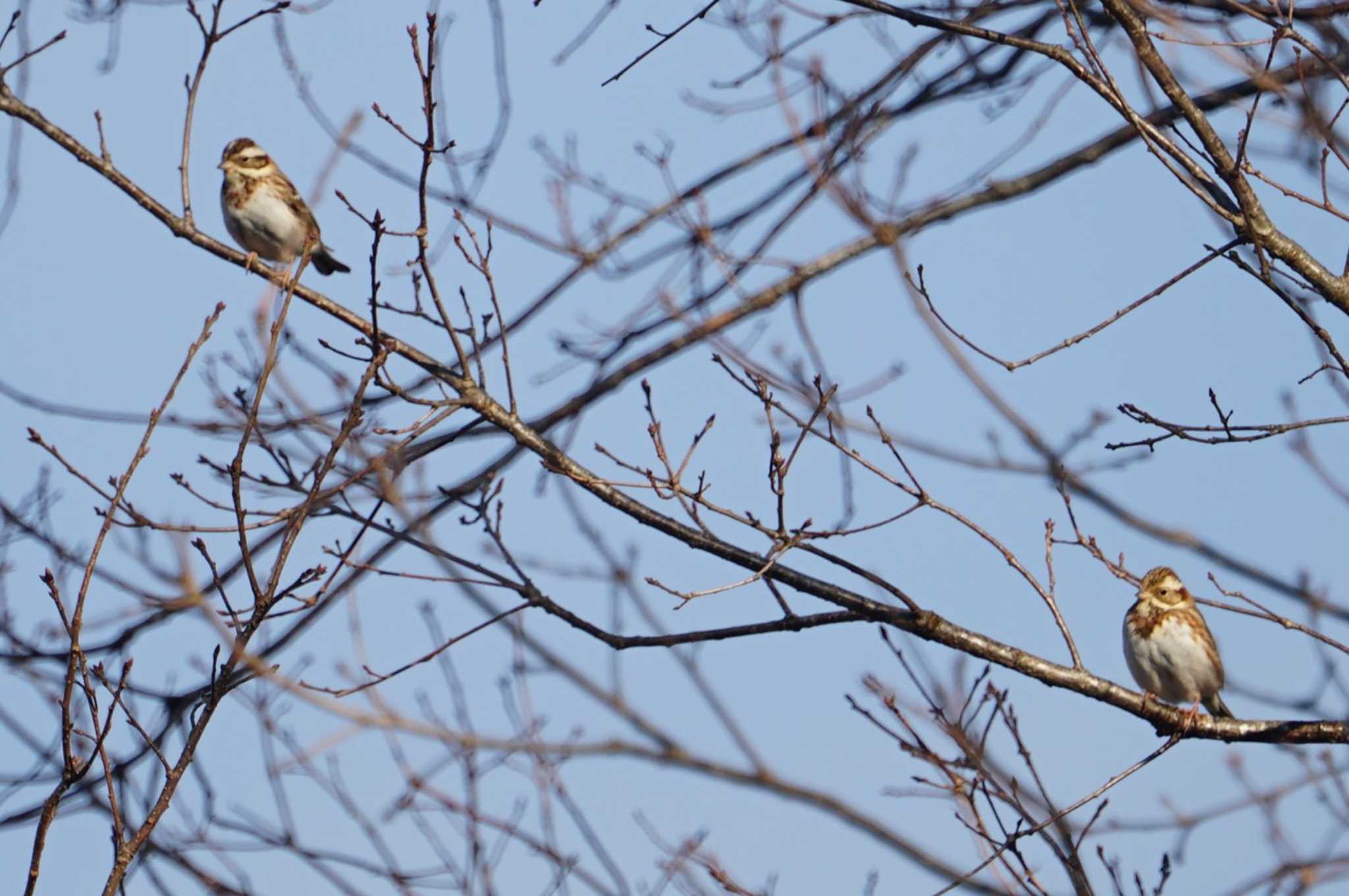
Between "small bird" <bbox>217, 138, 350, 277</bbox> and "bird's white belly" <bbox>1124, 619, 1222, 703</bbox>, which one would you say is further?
"small bird" <bbox>217, 138, 350, 277</bbox>

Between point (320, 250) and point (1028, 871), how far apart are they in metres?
6.96

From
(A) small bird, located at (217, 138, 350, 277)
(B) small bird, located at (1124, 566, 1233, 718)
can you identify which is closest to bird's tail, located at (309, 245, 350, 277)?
(A) small bird, located at (217, 138, 350, 277)

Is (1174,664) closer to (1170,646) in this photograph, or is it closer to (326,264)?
(1170,646)

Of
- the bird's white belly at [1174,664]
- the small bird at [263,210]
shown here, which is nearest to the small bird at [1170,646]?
the bird's white belly at [1174,664]

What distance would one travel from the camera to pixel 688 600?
189 inches

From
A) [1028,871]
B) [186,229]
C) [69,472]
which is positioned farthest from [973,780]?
[186,229]

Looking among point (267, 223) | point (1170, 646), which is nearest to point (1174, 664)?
point (1170, 646)

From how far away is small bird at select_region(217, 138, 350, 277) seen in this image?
924 cm

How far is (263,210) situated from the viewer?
30.3ft

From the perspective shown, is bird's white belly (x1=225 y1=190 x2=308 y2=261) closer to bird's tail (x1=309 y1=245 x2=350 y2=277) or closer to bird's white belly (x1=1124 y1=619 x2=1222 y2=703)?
bird's tail (x1=309 y1=245 x2=350 y2=277)

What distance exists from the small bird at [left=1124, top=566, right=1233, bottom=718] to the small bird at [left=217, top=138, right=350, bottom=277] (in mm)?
4970

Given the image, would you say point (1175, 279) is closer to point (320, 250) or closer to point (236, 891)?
point (236, 891)

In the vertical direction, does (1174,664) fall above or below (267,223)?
Result: below

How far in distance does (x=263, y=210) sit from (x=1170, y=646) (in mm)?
5545
